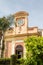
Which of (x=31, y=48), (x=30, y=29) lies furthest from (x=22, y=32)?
(x=31, y=48)

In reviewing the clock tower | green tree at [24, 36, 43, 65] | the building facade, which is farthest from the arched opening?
green tree at [24, 36, 43, 65]

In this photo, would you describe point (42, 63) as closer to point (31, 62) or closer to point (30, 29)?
point (31, 62)

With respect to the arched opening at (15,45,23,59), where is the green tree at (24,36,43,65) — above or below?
above

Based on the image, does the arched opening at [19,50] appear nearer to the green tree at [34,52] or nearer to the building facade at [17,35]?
the building facade at [17,35]

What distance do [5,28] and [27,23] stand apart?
370 centimetres

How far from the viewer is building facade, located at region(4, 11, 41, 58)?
4153 centimetres

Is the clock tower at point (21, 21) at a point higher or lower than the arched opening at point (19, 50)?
higher

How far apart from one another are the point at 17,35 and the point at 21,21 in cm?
238

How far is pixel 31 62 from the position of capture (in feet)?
92.6

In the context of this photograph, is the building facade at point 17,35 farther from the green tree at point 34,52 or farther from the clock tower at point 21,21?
the green tree at point 34,52

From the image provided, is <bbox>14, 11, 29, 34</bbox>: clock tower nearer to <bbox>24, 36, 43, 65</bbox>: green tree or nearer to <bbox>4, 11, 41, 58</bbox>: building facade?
<bbox>4, 11, 41, 58</bbox>: building facade

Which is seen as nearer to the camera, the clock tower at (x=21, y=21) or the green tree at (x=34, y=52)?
the green tree at (x=34, y=52)

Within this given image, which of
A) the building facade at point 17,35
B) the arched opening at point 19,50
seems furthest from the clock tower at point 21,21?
the arched opening at point 19,50

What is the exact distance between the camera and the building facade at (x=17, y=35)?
41531mm
